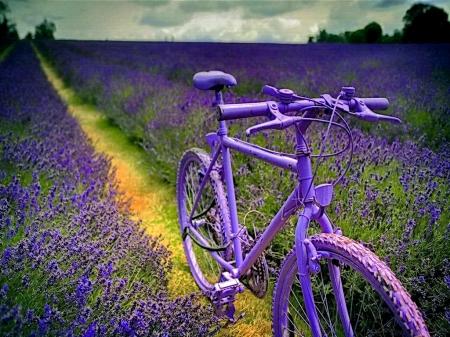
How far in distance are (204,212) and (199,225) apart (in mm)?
224

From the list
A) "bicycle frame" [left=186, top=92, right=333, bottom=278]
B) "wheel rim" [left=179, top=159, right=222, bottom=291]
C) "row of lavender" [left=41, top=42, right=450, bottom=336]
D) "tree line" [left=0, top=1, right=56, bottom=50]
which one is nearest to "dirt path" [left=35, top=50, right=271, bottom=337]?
"wheel rim" [left=179, top=159, right=222, bottom=291]

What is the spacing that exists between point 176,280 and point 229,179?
41.2 inches

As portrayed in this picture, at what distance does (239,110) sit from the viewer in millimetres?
1457

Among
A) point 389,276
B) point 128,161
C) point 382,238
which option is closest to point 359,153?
point 382,238

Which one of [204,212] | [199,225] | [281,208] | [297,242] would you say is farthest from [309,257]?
[199,225]

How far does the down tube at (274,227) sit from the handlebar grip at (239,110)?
12.2 inches

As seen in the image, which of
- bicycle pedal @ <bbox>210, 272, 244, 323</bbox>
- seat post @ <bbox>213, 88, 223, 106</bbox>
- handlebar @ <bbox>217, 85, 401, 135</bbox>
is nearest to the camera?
handlebar @ <bbox>217, 85, 401, 135</bbox>

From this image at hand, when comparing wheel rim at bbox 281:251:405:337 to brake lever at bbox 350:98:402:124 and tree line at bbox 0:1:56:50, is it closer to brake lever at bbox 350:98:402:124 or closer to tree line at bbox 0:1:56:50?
brake lever at bbox 350:98:402:124

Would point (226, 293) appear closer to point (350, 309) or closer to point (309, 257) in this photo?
point (350, 309)

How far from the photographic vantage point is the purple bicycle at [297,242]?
1.23 m

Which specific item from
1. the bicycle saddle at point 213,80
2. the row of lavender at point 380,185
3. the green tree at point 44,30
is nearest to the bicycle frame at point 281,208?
the bicycle saddle at point 213,80

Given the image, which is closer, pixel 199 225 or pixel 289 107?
pixel 289 107

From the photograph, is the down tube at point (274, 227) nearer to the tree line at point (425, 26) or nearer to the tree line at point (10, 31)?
the tree line at point (425, 26)

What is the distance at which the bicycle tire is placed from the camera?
2.32 meters
